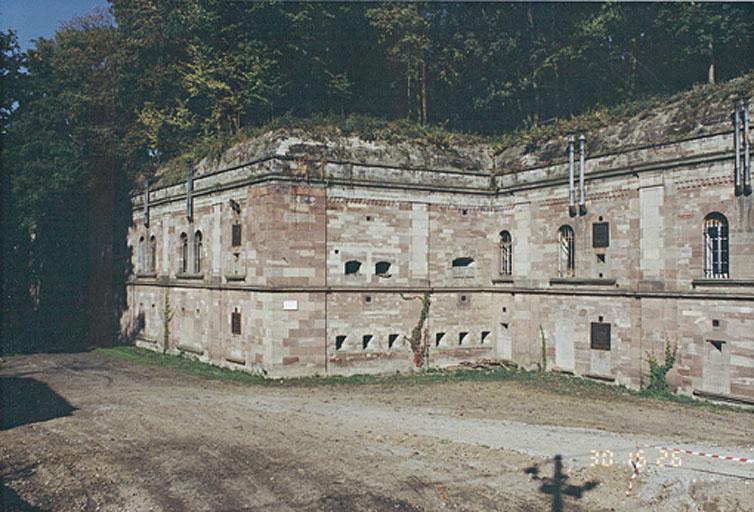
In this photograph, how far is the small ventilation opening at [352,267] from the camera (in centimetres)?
2691

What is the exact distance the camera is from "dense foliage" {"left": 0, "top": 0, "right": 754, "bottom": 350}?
35.1 metres

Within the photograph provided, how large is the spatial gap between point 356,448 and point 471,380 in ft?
36.2

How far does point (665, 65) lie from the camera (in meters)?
40.8

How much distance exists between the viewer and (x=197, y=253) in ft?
105

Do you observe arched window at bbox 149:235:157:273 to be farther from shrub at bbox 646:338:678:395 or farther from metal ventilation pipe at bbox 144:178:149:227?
shrub at bbox 646:338:678:395

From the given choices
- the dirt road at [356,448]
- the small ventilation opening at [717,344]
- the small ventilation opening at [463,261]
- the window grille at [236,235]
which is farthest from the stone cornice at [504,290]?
the dirt road at [356,448]

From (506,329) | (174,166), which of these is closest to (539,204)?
(506,329)

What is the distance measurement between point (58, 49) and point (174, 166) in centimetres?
1305

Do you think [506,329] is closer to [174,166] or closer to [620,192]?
[620,192]

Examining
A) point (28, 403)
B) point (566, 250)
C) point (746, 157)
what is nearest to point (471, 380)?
point (566, 250)

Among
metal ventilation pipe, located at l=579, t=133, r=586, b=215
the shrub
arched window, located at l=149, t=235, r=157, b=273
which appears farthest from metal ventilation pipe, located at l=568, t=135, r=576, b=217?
arched window, located at l=149, t=235, r=157, b=273

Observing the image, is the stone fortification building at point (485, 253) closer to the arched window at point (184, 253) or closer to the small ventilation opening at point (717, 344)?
the small ventilation opening at point (717, 344)

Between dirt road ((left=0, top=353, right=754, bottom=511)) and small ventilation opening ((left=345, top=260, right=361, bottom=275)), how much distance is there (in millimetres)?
4844

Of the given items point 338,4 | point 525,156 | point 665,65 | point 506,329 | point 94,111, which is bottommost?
point 506,329
